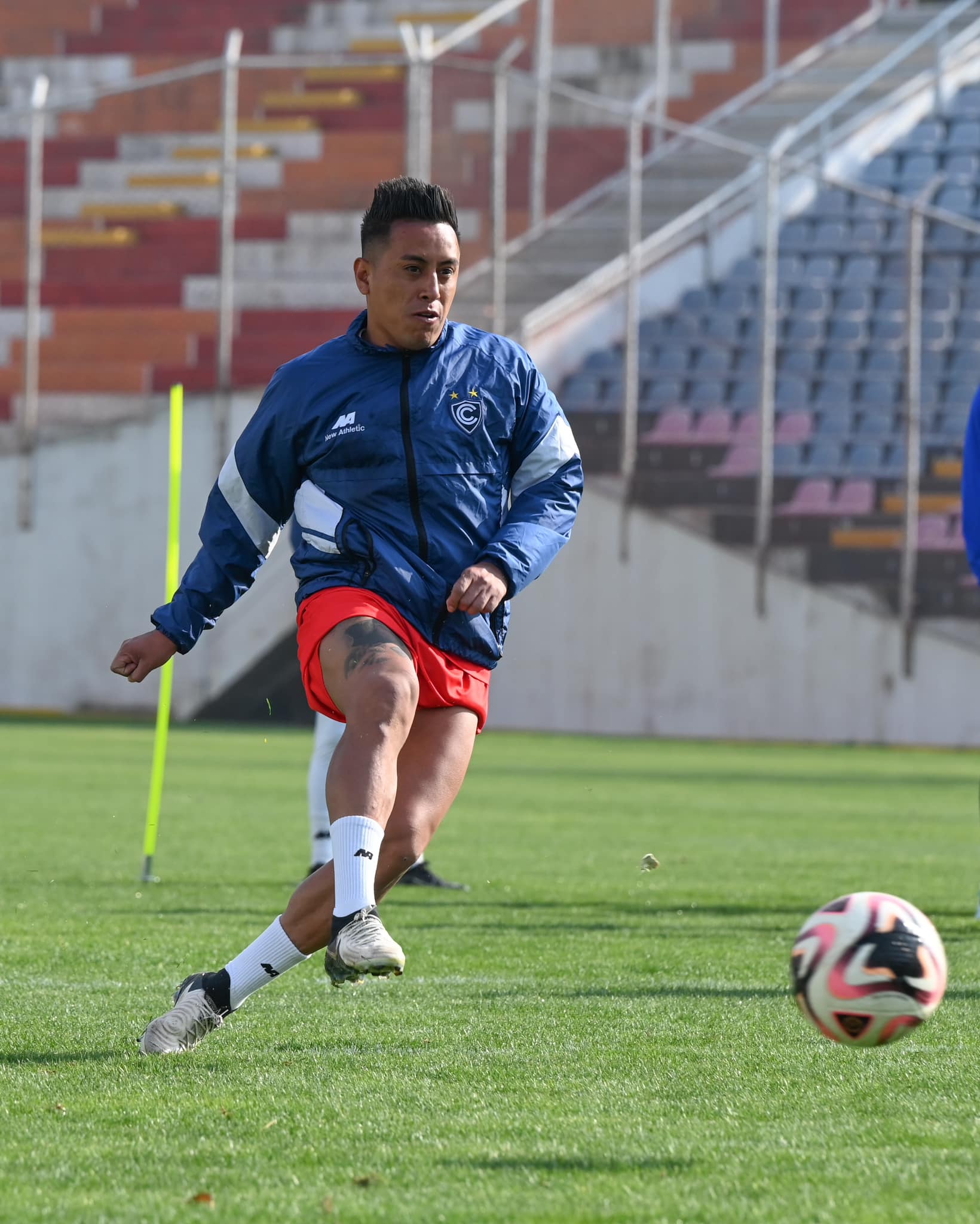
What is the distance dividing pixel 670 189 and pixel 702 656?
5493 millimetres

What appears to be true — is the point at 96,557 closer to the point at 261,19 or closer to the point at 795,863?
the point at 261,19

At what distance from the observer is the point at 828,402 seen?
2127 centimetres

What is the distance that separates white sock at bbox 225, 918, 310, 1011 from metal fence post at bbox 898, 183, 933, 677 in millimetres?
16499

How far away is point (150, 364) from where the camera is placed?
22172mm

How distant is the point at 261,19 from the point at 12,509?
10293mm

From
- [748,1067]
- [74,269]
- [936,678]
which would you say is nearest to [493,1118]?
[748,1067]

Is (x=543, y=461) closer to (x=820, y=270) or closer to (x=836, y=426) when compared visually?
(x=836, y=426)

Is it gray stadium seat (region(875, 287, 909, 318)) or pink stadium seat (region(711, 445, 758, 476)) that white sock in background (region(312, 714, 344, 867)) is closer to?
pink stadium seat (region(711, 445, 758, 476))

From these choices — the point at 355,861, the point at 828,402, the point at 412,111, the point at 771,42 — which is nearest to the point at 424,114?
the point at 412,111

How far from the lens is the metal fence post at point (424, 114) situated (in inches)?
780

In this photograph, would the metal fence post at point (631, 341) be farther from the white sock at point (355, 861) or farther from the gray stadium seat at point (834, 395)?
the white sock at point (355, 861)

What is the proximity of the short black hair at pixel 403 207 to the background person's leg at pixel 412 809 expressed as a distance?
1035mm

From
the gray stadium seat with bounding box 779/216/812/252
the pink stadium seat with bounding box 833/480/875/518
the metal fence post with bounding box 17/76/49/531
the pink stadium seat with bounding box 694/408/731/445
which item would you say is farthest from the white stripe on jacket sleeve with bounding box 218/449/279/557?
the gray stadium seat with bounding box 779/216/812/252

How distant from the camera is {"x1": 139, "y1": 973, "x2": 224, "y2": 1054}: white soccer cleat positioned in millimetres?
4262
